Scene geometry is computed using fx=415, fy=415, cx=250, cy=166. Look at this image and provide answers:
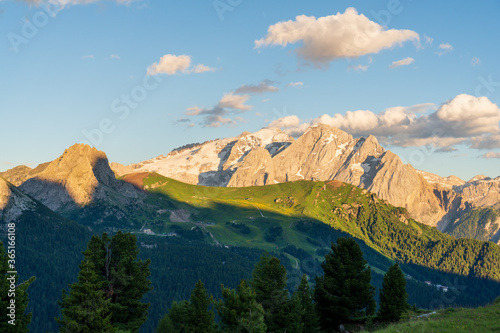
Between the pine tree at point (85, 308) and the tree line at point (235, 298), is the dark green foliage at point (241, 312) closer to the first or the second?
the tree line at point (235, 298)

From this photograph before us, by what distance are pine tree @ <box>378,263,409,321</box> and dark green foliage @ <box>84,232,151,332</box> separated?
1381 inches

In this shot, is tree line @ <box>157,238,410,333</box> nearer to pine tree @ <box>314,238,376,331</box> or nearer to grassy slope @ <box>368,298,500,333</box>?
pine tree @ <box>314,238,376,331</box>

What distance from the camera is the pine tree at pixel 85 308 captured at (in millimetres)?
48594

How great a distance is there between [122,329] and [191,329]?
10.5m

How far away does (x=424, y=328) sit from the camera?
124 feet

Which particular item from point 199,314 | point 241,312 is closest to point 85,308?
point 199,314

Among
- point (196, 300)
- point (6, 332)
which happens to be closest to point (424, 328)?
point (196, 300)

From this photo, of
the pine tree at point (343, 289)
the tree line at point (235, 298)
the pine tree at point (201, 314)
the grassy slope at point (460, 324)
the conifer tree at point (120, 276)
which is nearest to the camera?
the grassy slope at point (460, 324)

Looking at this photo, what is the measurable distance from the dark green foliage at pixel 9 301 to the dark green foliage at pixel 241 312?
23549 mm

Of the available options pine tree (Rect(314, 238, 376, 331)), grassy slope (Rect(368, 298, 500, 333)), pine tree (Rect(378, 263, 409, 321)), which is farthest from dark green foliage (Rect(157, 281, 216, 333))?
grassy slope (Rect(368, 298, 500, 333))

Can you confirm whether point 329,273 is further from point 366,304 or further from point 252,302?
point 252,302

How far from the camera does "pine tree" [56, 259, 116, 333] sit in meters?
48.6

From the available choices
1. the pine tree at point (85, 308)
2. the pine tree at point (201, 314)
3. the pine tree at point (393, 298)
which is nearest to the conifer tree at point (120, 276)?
the pine tree at point (85, 308)

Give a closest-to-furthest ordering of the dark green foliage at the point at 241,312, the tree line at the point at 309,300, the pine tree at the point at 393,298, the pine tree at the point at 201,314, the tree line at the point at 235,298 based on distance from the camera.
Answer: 1. the dark green foliage at the point at 241,312
2. the tree line at the point at 235,298
3. the tree line at the point at 309,300
4. the pine tree at the point at 393,298
5. the pine tree at the point at 201,314
